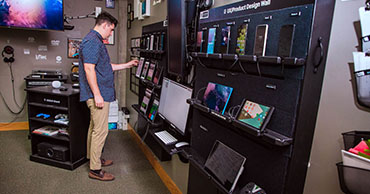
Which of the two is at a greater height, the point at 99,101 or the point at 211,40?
the point at 211,40

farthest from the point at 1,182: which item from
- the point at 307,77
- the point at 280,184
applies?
the point at 307,77

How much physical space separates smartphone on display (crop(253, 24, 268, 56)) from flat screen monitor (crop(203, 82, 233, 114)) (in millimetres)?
271

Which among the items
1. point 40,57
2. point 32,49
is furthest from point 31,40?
point 40,57

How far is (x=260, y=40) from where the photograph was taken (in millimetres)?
1069

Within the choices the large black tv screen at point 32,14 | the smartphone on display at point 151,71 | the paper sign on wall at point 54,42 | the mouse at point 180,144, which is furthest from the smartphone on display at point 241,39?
the paper sign on wall at point 54,42

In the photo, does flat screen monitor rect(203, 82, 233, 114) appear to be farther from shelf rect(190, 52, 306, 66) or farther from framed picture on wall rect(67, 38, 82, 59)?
framed picture on wall rect(67, 38, 82, 59)

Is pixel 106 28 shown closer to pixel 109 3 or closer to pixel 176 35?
pixel 176 35

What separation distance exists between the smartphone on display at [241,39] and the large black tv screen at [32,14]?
327 centimetres

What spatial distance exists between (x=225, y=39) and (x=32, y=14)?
3.37 meters

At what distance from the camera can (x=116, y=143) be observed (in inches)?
141

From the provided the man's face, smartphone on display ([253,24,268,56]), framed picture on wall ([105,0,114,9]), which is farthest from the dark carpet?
framed picture on wall ([105,0,114,9])

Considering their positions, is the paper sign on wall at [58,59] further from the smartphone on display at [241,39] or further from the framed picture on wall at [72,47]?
the smartphone on display at [241,39]

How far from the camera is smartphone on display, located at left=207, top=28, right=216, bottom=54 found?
1373 mm

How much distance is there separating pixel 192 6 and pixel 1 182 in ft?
8.18
